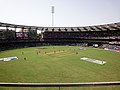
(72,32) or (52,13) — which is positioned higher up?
(52,13)

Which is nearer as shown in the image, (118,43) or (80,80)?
(80,80)

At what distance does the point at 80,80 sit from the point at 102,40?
67879mm

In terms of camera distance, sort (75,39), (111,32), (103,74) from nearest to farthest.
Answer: (103,74) < (111,32) < (75,39)

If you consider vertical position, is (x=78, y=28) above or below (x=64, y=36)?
above

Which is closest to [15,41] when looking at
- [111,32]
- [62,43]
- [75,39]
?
[62,43]

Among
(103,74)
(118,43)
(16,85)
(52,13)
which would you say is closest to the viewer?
(16,85)

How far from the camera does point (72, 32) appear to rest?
4141 inches

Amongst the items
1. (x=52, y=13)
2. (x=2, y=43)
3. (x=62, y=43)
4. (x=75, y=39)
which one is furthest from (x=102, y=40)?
(x=2, y=43)

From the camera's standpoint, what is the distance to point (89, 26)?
9469 centimetres

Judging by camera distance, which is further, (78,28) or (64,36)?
(64,36)

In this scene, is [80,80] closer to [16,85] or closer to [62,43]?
[16,85]

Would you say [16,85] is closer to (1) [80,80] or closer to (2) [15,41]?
(1) [80,80]

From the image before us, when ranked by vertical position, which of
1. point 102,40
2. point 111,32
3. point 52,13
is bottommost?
point 102,40

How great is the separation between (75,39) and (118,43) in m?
35.2
